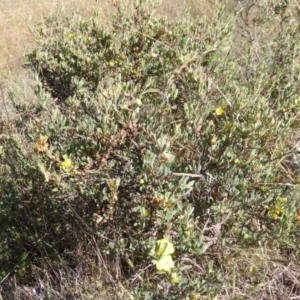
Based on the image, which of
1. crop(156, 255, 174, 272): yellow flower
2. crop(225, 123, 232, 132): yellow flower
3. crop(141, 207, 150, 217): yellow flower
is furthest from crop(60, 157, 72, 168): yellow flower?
crop(225, 123, 232, 132): yellow flower

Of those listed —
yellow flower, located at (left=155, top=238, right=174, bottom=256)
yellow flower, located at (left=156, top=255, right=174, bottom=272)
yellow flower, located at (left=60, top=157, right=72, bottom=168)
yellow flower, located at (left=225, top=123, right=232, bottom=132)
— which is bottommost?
yellow flower, located at (left=156, top=255, right=174, bottom=272)

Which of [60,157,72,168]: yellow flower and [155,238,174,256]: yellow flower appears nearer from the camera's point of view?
[155,238,174,256]: yellow flower

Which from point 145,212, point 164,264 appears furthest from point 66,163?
point 164,264

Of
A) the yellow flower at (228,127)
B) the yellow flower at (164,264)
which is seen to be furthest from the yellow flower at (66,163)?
the yellow flower at (228,127)

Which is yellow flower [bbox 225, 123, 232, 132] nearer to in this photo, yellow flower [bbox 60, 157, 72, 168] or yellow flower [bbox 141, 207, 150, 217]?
yellow flower [bbox 141, 207, 150, 217]

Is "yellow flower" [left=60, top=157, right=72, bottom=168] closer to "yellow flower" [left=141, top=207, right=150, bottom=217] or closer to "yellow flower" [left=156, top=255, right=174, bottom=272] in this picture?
"yellow flower" [left=141, top=207, right=150, bottom=217]

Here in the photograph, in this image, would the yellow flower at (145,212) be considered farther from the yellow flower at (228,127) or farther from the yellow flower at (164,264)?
the yellow flower at (228,127)

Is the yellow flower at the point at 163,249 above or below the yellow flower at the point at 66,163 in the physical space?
below

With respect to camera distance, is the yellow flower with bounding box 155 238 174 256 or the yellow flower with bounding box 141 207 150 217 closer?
the yellow flower with bounding box 155 238 174 256

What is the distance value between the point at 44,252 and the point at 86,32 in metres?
1.08

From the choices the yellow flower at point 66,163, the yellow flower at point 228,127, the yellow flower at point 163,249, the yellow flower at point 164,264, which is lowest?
the yellow flower at point 164,264

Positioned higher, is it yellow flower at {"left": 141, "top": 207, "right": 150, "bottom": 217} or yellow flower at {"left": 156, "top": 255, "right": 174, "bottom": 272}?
yellow flower at {"left": 141, "top": 207, "right": 150, "bottom": 217}

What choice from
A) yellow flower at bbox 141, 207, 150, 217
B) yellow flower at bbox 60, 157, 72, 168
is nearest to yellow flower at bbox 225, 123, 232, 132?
yellow flower at bbox 141, 207, 150, 217

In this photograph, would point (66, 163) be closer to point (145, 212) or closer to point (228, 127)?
point (145, 212)
